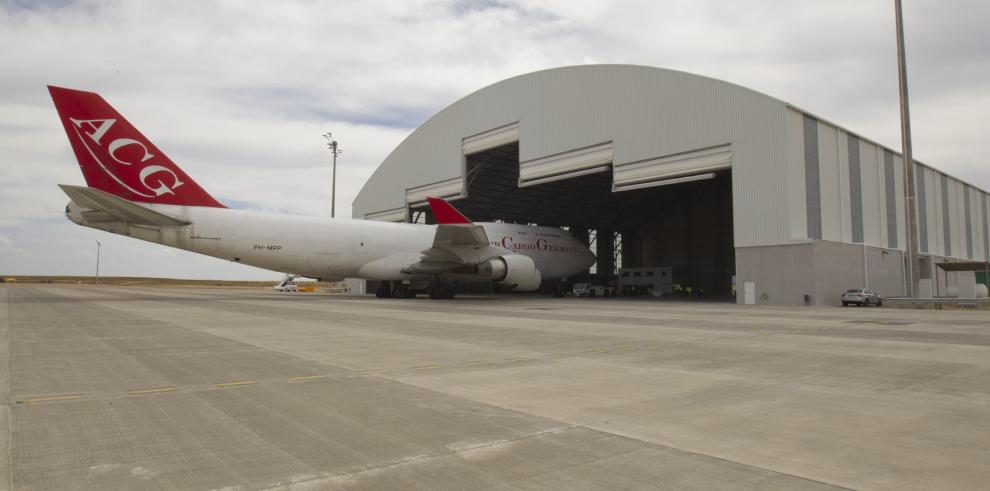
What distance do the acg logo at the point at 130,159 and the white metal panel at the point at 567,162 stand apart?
19.1 meters

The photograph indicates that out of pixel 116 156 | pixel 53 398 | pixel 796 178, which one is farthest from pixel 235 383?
pixel 796 178

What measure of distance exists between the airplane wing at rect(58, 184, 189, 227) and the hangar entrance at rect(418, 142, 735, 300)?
21499 millimetres

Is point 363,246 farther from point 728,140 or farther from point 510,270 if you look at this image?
point 728,140

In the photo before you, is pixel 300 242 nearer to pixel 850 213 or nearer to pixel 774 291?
pixel 774 291

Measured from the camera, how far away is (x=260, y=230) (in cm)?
2541

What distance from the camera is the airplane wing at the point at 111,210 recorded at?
19672mm

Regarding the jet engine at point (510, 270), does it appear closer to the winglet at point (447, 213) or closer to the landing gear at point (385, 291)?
the winglet at point (447, 213)

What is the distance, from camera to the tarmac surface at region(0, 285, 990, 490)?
12.0 ft

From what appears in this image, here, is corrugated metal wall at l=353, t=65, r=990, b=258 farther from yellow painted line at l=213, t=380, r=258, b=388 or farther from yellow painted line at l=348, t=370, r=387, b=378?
yellow painted line at l=213, t=380, r=258, b=388

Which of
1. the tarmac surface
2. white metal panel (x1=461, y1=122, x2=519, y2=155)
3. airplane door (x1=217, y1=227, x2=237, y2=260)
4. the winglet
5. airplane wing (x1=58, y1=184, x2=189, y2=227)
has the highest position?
white metal panel (x1=461, y1=122, x2=519, y2=155)

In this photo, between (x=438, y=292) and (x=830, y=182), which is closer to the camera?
(x=830, y=182)

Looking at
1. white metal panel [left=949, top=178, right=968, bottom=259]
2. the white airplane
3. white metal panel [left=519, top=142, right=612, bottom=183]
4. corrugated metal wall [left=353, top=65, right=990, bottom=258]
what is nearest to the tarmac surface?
the white airplane

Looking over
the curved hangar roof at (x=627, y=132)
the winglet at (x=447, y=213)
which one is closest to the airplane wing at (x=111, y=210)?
the winglet at (x=447, y=213)

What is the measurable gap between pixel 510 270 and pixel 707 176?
35.3 feet
